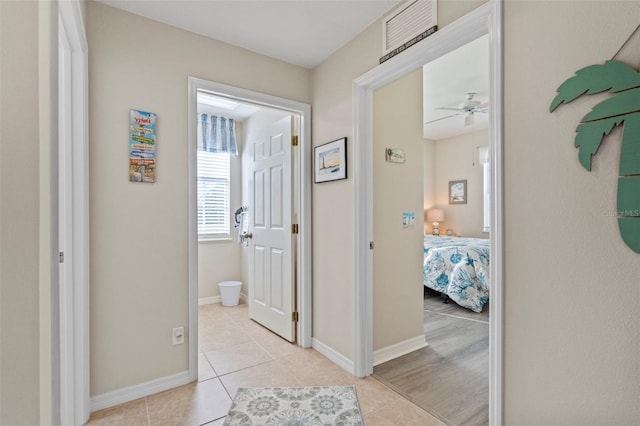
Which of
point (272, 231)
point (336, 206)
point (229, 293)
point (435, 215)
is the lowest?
point (229, 293)

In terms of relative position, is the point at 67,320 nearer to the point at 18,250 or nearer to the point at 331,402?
the point at 18,250

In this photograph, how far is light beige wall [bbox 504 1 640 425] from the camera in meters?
1.13

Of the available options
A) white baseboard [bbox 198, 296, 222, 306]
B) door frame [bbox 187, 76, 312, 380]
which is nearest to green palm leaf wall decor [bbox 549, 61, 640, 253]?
door frame [bbox 187, 76, 312, 380]

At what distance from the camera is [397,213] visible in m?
2.71

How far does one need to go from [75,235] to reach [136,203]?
0.39 m

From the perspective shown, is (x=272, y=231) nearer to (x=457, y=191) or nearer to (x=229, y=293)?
(x=229, y=293)

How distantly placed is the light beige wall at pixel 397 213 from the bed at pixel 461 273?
1.20 meters

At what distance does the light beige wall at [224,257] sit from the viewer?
425cm

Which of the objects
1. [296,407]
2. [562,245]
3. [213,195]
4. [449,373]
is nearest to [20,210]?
[296,407]

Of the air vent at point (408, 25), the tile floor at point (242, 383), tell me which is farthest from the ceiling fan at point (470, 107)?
the tile floor at point (242, 383)

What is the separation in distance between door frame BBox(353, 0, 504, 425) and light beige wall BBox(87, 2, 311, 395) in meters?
1.24

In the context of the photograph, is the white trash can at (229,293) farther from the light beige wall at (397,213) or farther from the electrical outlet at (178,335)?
the light beige wall at (397,213)

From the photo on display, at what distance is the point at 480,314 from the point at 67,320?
12.8 feet

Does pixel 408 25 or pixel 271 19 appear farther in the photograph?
pixel 271 19
